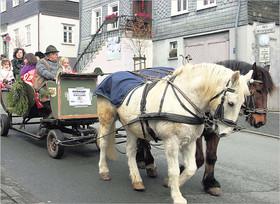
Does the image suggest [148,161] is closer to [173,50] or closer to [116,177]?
[116,177]

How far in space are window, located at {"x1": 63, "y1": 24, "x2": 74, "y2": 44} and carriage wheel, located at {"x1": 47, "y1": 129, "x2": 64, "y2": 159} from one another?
75.1 ft

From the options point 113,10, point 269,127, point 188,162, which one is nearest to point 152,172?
point 188,162

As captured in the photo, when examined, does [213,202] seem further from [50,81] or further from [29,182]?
[50,81]

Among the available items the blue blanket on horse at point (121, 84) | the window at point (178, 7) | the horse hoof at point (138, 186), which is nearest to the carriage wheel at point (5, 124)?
the blue blanket on horse at point (121, 84)

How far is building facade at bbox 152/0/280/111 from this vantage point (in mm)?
13281

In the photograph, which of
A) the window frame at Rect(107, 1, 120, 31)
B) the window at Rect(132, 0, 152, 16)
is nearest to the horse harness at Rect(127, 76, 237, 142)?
the window at Rect(132, 0, 152, 16)

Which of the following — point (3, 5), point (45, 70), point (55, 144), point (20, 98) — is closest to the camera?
point (55, 144)

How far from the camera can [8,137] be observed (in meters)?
8.29

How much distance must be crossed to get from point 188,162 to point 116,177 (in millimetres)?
1745

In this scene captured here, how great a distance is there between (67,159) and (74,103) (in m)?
1.12

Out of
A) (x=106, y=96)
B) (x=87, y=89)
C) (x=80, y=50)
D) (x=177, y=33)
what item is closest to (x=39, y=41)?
(x=80, y=50)

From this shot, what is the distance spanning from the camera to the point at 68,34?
2839cm

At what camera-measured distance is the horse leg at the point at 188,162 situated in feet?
12.9

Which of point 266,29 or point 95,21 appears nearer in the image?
point 266,29
